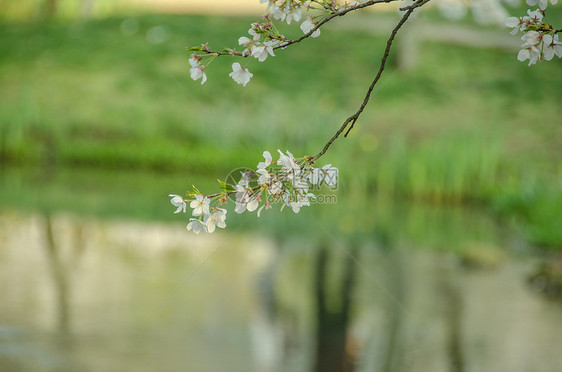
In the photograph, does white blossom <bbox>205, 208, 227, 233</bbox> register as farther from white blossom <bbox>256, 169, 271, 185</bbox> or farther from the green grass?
the green grass

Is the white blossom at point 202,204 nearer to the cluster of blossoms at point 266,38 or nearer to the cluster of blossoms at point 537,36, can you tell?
the cluster of blossoms at point 266,38

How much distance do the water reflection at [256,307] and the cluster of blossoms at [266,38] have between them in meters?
2.22

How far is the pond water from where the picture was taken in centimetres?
454

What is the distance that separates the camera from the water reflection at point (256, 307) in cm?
451

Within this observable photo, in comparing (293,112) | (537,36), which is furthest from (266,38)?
(293,112)

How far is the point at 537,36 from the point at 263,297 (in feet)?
12.1

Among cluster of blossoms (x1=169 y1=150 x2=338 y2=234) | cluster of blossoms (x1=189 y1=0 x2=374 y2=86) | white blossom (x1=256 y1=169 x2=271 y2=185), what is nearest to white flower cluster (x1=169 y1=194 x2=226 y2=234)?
cluster of blossoms (x1=169 y1=150 x2=338 y2=234)

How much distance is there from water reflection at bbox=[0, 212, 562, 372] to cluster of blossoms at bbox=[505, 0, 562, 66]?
242cm

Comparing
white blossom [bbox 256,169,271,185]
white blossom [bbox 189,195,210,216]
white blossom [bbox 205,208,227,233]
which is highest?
white blossom [bbox 256,169,271,185]

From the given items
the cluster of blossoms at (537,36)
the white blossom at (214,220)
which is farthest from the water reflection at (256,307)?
the cluster of blossoms at (537,36)

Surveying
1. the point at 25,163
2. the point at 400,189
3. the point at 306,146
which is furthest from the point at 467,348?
the point at 25,163

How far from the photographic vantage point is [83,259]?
22.0ft

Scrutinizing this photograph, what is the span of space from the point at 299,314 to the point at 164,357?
128 cm

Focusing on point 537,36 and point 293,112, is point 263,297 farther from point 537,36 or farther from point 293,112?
point 293,112
